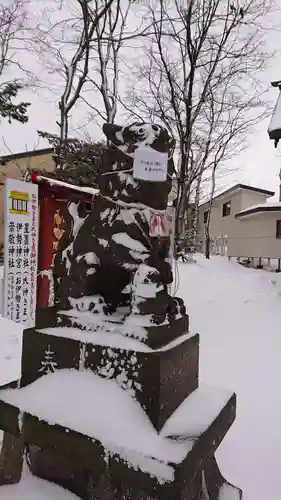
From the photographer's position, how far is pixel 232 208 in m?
18.0

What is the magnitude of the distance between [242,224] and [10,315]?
13519mm

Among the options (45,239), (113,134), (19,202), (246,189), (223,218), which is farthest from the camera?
(223,218)

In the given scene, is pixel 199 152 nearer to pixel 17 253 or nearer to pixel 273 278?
pixel 273 278

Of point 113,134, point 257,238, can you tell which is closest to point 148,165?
point 113,134

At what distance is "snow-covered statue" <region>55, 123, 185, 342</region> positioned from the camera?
4.10 ft

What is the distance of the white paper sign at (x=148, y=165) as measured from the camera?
1248mm

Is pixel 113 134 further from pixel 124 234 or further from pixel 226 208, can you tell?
pixel 226 208

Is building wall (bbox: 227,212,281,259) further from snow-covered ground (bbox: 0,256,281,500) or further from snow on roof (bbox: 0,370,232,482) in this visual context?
snow on roof (bbox: 0,370,232,482)

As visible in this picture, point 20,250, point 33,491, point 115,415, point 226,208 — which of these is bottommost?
point 33,491

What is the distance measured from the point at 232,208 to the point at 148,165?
57.5ft

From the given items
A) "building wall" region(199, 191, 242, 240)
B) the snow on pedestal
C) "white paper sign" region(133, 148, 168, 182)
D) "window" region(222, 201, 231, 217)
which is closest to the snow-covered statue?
"white paper sign" region(133, 148, 168, 182)

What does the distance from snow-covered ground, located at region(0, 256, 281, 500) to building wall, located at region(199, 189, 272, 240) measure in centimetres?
962

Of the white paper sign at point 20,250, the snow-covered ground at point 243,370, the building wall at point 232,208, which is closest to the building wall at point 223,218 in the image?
the building wall at point 232,208

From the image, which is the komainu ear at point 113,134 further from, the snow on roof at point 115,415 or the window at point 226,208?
the window at point 226,208
